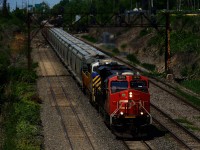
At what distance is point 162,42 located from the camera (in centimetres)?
5881

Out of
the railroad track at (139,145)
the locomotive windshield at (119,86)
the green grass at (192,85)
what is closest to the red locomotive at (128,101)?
the locomotive windshield at (119,86)

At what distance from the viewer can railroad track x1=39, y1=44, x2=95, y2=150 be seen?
21.6 meters

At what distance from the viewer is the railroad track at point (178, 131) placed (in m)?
21.0

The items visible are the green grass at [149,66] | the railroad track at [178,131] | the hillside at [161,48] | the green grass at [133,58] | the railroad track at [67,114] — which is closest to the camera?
the railroad track at [178,131]

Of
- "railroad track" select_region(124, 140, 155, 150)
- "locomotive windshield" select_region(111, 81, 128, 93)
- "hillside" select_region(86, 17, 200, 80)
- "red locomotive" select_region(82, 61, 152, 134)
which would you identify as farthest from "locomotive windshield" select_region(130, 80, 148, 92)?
"hillside" select_region(86, 17, 200, 80)

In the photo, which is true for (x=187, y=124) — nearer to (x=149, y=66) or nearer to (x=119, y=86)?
(x=119, y=86)

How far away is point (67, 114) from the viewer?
2791 centimetres

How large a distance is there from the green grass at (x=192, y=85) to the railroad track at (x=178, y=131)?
8974mm

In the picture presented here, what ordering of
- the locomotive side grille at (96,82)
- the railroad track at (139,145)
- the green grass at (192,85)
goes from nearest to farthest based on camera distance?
the railroad track at (139,145) < the locomotive side grille at (96,82) < the green grass at (192,85)

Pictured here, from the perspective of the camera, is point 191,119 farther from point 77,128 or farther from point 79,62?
point 79,62

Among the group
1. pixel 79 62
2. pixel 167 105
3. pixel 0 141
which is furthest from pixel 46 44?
pixel 0 141

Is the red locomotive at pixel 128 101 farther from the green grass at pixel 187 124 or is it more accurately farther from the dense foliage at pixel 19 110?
the dense foliage at pixel 19 110

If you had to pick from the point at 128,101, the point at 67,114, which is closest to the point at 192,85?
the point at 67,114

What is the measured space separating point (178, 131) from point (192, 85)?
15443mm
